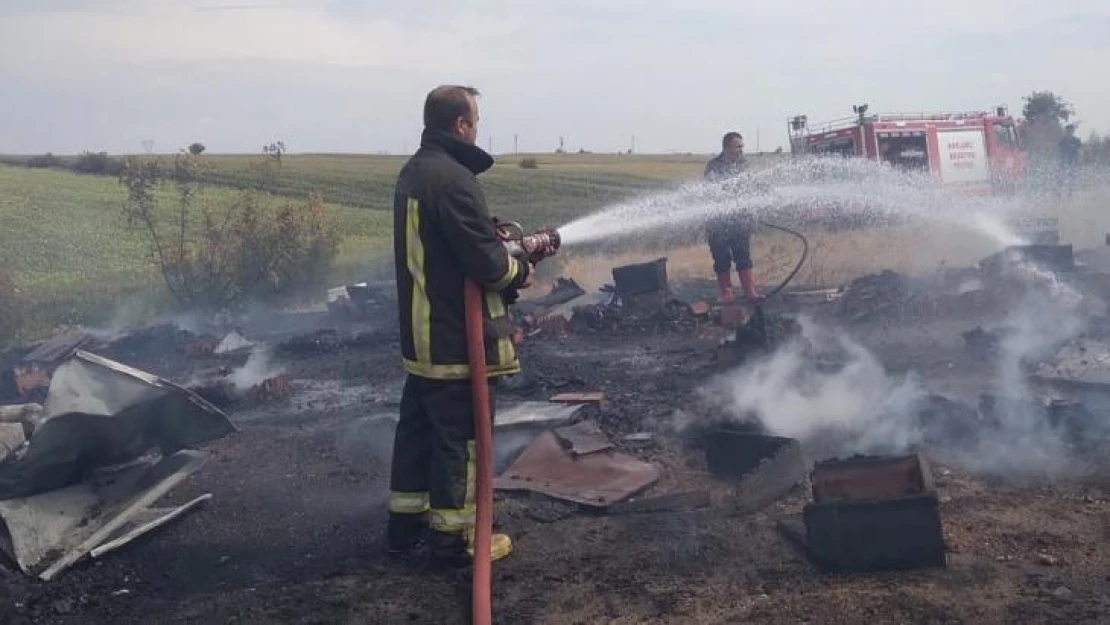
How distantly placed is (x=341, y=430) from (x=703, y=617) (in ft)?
13.4

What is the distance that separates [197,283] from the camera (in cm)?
1488

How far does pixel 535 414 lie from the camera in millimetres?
6863

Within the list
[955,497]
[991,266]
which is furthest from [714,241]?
Answer: [955,497]

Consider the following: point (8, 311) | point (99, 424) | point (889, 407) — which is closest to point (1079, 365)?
point (889, 407)

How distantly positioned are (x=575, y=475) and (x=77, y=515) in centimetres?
266

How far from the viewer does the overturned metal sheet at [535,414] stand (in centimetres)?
664

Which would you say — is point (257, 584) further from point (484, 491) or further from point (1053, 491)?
point (1053, 491)

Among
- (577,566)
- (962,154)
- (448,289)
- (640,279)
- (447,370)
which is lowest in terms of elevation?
(577,566)

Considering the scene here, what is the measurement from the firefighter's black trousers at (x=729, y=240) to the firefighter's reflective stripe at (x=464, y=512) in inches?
300

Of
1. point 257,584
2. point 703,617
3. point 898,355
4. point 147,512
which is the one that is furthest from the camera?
point 898,355

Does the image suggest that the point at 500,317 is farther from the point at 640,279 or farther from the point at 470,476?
the point at 640,279

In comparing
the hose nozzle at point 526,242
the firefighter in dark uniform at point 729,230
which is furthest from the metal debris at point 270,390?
the firefighter in dark uniform at point 729,230

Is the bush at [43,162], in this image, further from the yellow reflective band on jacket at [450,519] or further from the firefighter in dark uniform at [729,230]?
the yellow reflective band on jacket at [450,519]

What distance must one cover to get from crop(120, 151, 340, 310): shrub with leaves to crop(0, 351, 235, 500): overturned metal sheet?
30.2 ft
